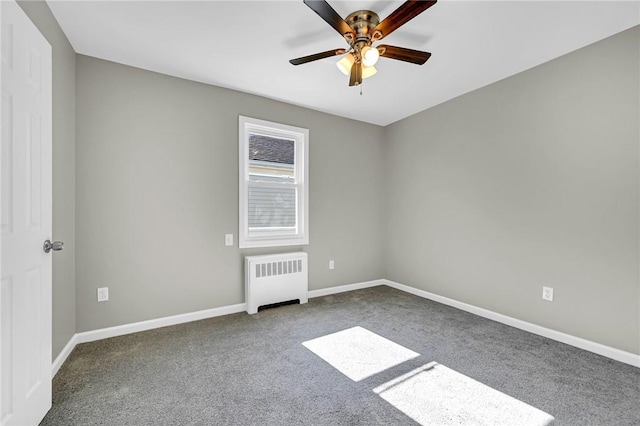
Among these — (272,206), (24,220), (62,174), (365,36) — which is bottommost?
(24,220)

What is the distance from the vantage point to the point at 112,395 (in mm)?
1770

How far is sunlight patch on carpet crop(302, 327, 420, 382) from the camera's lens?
2086mm

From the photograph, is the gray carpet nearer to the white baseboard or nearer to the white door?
the white baseboard

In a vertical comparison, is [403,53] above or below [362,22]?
below

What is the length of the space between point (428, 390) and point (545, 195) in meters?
2.11

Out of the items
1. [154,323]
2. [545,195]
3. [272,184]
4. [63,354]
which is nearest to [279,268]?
[272,184]

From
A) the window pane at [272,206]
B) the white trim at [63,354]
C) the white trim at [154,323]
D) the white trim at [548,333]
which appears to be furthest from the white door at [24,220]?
the white trim at [548,333]

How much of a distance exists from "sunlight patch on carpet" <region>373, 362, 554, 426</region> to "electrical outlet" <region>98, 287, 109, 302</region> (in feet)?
8.14

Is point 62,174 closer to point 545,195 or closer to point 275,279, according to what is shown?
point 275,279

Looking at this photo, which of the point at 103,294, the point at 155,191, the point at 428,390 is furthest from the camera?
the point at 155,191

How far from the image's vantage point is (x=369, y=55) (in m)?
1.98

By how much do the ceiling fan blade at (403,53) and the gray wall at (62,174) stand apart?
2.28 metres

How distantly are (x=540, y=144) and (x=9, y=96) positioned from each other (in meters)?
3.82

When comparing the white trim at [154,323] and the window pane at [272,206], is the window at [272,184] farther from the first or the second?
the white trim at [154,323]
